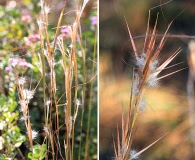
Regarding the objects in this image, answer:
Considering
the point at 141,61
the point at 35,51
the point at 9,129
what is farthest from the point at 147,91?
the point at 35,51

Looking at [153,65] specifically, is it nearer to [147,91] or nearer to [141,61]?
[141,61]

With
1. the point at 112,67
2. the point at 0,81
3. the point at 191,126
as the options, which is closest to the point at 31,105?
the point at 0,81

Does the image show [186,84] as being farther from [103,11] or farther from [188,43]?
[103,11]

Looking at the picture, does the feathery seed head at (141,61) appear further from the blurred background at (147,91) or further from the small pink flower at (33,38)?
the small pink flower at (33,38)

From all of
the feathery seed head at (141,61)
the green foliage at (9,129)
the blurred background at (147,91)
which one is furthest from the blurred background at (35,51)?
the feathery seed head at (141,61)

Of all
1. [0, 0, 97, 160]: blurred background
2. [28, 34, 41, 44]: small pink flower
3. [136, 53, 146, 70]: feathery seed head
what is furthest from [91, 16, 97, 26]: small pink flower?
[136, 53, 146, 70]: feathery seed head

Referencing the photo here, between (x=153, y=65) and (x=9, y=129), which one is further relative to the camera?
(x=9, y=129)

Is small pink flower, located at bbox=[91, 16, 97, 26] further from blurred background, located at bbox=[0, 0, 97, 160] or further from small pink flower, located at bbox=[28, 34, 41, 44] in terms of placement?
small pink flower, located at bbox=[28, 34, 41, 44]

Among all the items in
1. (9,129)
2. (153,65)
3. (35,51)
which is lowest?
(9,129)
